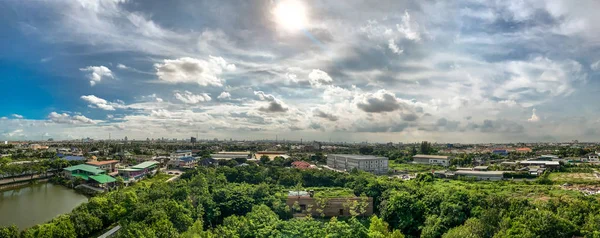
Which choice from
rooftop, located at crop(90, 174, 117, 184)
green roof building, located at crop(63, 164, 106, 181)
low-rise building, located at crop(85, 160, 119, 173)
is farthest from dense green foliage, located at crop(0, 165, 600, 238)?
low-rise building, located at crop(85, 160, 119, 173)

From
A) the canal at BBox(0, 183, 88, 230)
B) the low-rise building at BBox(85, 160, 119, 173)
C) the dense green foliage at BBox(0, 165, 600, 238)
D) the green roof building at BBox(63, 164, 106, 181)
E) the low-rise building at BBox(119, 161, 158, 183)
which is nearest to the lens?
the dense green foliage at BBox(0, 165, 600, 238)

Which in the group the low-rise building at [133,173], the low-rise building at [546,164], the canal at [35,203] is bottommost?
the canal at [35,203]

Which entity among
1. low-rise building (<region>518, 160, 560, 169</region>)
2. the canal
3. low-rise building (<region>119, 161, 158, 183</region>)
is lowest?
the canal

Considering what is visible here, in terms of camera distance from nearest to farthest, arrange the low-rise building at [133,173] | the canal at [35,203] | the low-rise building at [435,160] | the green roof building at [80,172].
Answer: the canal at [35,203]
the green roof building at [80,172]
the low-rise building at [133,173]
the low-rise building at [435,160]

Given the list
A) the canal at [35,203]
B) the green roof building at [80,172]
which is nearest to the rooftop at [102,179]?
the canal at [35,203]

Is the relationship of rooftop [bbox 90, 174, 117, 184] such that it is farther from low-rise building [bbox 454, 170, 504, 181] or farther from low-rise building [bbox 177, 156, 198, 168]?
low-rise building [bbox 454, 170, 504, 181]

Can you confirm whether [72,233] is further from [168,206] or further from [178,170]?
[178,170]

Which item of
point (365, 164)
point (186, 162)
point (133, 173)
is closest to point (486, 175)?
point (365, 164)

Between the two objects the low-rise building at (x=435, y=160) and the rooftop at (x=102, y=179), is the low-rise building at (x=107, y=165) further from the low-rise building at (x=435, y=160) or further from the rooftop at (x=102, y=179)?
the low-rise building at (x=435, y=160)

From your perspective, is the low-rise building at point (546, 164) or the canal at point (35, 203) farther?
the low-rise building at point (546, 164)
